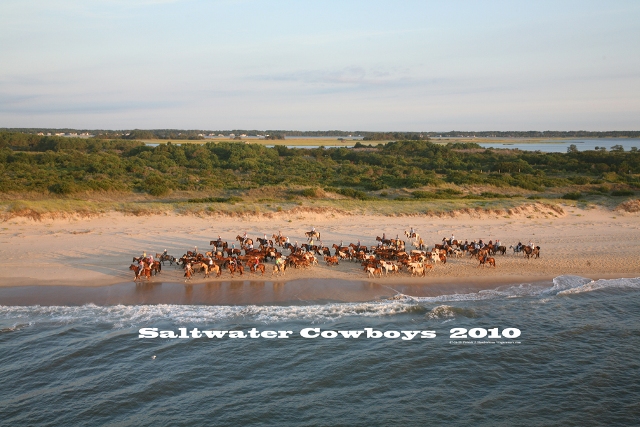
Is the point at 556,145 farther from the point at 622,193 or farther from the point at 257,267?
the point at 257,267

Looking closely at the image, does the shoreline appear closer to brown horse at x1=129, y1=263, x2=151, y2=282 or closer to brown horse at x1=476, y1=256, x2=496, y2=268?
brown horse at x1=129, y1=263, x2=151, y2=282

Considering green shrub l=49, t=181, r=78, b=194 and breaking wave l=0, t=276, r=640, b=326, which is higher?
green shrub l=49, t=181, r=78, b=194

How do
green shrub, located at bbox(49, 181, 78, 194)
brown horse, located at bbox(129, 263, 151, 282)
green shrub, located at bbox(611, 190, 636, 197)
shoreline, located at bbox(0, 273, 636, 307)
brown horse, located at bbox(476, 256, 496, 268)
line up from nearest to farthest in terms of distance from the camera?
1. shoreline, located at bbox(0, 273, 636, 307)
2. brown horse, located at bbox(129, 263, 151, 282)
3. brown horse, located at bbox(476, 256, 496, 268)
4. green shrub, located at bbox(49, 181, 78, 194)
5. green shrub, located at bbox(611, 190, 636, 197)

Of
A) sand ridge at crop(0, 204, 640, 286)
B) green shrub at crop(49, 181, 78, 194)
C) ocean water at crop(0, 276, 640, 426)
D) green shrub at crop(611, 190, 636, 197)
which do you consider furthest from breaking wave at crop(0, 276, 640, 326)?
green shrub at crop(611, 190, 636, 197)

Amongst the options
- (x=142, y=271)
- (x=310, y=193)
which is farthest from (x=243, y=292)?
(x=310, y=193)

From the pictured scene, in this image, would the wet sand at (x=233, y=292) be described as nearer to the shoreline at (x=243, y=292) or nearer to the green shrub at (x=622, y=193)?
the shoreline at (x=243, y=292)

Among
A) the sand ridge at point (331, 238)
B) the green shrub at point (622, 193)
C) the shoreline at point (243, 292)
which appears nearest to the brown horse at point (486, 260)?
the sand ridge at point (331, 238)
